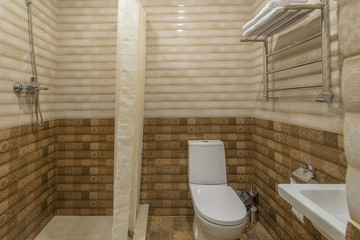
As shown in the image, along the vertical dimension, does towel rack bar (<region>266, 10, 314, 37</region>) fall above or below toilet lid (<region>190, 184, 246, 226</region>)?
above

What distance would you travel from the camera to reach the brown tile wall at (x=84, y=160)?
2246mm

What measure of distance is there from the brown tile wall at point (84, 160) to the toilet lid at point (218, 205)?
98 cm

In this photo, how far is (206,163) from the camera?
6.74ft

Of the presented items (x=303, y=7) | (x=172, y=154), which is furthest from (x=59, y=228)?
(x=303, y=7)

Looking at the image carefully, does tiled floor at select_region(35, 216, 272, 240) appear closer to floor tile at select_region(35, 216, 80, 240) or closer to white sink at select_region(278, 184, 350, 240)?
floor tile at select_region(35, 216, 80, 240)

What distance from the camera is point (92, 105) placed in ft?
7.39

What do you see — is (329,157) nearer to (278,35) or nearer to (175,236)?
(278,35)

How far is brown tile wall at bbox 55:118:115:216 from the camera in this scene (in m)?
2.25

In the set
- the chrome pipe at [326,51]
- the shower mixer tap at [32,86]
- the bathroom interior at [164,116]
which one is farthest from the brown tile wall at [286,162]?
the shower mixer tap at [32,86]

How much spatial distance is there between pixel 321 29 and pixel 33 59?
2.14 meters

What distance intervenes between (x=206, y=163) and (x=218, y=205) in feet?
1.62

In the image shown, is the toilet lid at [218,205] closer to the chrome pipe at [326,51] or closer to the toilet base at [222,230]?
the toilet base at [222,230]

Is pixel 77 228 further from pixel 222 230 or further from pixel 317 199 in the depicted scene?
pixel 317 199

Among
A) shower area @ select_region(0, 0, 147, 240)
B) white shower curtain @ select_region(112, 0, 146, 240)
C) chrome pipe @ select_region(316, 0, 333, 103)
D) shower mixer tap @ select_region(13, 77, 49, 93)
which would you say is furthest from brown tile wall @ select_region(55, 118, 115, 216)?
chrome pipe @ select_region(316, 0, 333, 103)
